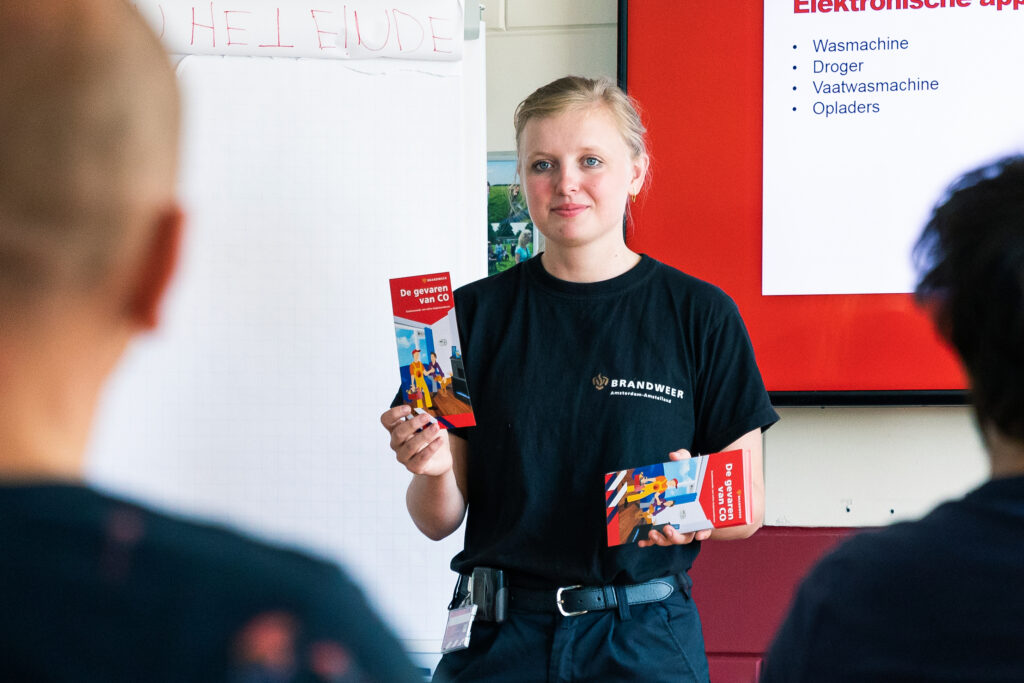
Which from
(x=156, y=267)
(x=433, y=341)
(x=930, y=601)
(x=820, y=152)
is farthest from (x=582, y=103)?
(x=156, y=267)

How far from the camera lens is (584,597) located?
1.30 m

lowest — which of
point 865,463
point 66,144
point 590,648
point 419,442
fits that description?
point 590,648

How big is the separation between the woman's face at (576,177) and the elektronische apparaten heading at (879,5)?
73 cm

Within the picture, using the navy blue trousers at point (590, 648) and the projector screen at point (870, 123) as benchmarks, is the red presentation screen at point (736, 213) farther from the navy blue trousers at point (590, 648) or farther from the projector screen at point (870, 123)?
the navy blue trousers at point (590, 648)

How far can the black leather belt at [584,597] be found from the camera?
1302 mm

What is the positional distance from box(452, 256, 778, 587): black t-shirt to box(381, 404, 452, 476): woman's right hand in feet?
0.21

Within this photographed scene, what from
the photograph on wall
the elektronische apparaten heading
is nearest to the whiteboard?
the photograph on wall

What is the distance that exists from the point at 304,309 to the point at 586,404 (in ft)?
2.43

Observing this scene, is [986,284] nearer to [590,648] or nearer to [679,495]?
[679,495]

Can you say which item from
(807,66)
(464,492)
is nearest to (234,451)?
(464,492)

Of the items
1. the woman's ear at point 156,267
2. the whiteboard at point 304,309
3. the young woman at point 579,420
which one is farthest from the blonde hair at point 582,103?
the woman's ear at point 156,267

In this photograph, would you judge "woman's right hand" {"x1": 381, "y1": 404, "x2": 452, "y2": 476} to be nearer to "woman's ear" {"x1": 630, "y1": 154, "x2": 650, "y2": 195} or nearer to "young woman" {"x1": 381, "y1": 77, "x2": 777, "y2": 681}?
"young woman" {"x1": 381, "y1": 77, "x2": 777, "y2": 681}

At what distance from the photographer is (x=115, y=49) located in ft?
1.32

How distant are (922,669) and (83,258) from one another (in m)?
0.59
